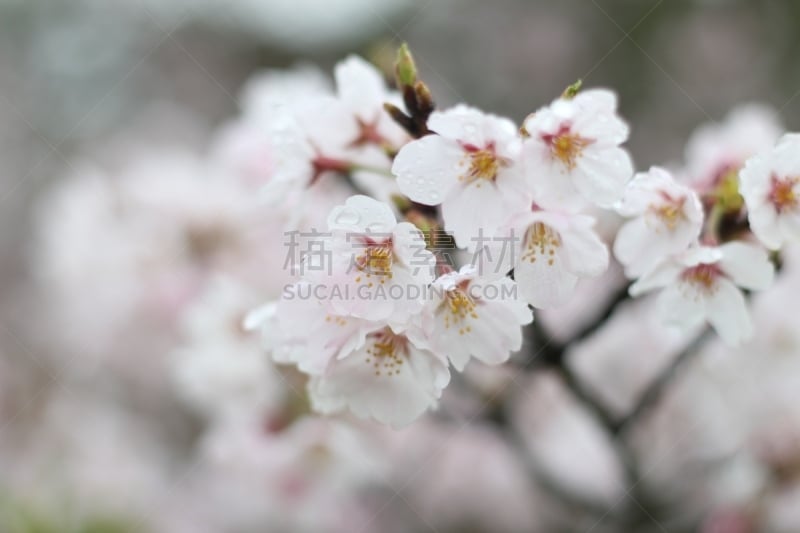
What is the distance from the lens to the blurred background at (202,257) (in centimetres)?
170

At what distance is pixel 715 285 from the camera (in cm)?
96

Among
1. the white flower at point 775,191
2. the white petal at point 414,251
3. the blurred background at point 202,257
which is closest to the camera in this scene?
the white petal at point 414,251

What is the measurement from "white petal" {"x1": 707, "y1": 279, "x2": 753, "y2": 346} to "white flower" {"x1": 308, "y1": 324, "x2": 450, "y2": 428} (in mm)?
373

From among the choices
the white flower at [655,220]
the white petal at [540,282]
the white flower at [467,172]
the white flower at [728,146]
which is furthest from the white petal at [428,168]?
the white flower at [728,146]

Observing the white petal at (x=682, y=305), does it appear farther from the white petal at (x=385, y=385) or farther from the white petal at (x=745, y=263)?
the white petal at (x=385, y=385)

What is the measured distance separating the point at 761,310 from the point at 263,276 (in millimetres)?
1184

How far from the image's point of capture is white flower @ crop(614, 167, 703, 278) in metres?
0.91

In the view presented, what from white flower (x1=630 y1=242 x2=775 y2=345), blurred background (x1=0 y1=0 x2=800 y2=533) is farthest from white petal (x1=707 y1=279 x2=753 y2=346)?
blurred background (x1=0 y1=0 x2=800 y2=533)

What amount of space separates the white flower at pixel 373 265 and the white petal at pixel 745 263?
404mm

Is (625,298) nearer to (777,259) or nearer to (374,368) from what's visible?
(777,259)

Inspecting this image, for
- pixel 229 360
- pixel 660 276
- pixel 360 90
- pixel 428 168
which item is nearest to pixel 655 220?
pixel 660 276

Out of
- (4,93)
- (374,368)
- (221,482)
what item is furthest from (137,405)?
(4,93)

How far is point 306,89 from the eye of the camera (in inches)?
64.4

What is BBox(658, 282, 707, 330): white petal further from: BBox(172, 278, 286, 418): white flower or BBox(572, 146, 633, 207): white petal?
BBox(172, 278, 286, 418): white flower
